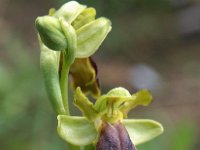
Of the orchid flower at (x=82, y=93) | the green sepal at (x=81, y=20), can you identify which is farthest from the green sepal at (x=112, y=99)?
the green sepal at (x=81, y=20)

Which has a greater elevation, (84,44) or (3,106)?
(84,44)

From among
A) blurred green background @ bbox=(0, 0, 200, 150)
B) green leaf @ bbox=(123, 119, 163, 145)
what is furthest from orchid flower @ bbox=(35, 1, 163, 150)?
blurred green background @ bbox=(0, 0, 200, 150)

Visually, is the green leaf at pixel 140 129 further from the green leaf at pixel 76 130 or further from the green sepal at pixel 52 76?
the green sepal at pixel 52 76

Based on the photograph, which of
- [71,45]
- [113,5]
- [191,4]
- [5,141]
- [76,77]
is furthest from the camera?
[191,4]

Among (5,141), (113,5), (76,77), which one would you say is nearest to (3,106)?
(5,141)

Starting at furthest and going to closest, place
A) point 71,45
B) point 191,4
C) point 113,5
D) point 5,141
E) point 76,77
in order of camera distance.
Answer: point 191,4
point 113,5
point 5,141
point 76,77
point 71,45

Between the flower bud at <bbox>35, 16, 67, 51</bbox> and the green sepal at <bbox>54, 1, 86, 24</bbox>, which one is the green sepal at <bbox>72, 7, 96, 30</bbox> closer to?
the green sepal at <bbox>54, 1, 86, 24</bbox>

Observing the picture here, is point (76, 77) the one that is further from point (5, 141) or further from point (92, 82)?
point (5, 141)
